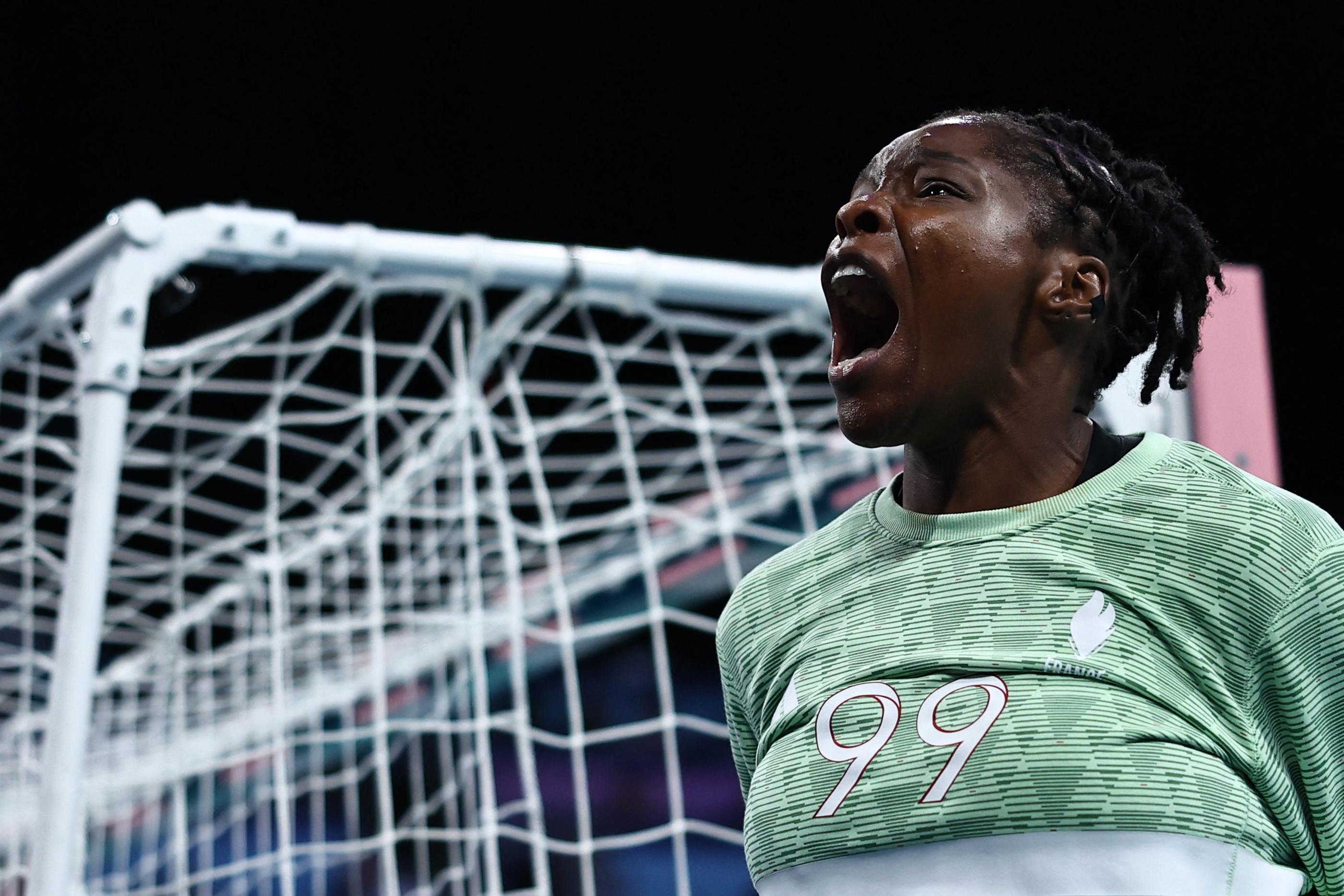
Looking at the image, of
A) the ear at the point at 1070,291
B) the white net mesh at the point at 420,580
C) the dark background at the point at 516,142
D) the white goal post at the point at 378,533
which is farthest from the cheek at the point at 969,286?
the dark background at the point at 516,142

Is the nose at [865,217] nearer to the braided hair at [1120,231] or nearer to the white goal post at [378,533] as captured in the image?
the braided hair at [1120,231]

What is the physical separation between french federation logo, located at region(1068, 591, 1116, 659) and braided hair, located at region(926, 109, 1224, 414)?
5.3 inches

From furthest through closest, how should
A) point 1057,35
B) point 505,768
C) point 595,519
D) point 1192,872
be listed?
point 505,768
point 1057,35
point 595,519
point 1192,872

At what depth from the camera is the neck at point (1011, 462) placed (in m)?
0.71

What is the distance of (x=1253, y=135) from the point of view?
2.54 metres

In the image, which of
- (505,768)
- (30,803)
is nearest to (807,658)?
(30,803)

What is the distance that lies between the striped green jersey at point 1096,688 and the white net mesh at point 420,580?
33.2 inches

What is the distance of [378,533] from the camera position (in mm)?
1803

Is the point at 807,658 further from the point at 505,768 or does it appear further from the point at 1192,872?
the point at 505,768

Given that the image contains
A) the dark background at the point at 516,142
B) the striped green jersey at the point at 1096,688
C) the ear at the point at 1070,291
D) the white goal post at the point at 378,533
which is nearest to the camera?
the striped green jersey at the point at 1096,688

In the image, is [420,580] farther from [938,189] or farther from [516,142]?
[938,189]

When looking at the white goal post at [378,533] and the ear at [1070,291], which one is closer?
the ear at [1070,291]

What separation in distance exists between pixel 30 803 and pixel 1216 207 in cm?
232

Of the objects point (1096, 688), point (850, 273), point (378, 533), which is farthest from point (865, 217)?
point (378, 533)
